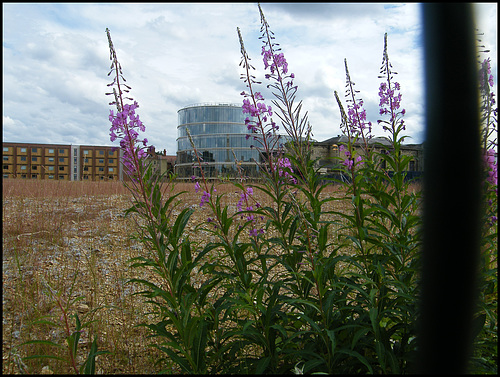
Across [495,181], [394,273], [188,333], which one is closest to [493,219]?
[495,181]

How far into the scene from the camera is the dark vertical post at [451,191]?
99 cm

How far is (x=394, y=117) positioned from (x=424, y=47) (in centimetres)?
198

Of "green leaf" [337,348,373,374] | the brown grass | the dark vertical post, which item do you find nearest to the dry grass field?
the brown grass

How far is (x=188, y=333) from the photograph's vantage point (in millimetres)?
2004

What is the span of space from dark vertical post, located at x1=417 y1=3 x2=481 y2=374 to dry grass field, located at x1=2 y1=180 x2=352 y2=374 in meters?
1.82

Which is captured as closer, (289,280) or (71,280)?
(289,280)

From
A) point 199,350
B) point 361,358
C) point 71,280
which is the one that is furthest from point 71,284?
point 361,358

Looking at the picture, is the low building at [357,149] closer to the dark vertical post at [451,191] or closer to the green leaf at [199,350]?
the dark vertical post at [451,191]

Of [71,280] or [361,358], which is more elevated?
[361,358]

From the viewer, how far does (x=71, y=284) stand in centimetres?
430

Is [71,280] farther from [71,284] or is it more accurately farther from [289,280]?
[289,280]

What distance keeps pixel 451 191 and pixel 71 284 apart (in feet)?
15.0

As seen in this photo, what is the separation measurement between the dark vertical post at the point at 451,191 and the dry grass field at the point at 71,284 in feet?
5.98

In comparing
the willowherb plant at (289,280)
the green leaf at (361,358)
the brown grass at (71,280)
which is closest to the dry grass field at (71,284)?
the brown grass at (71,280)
